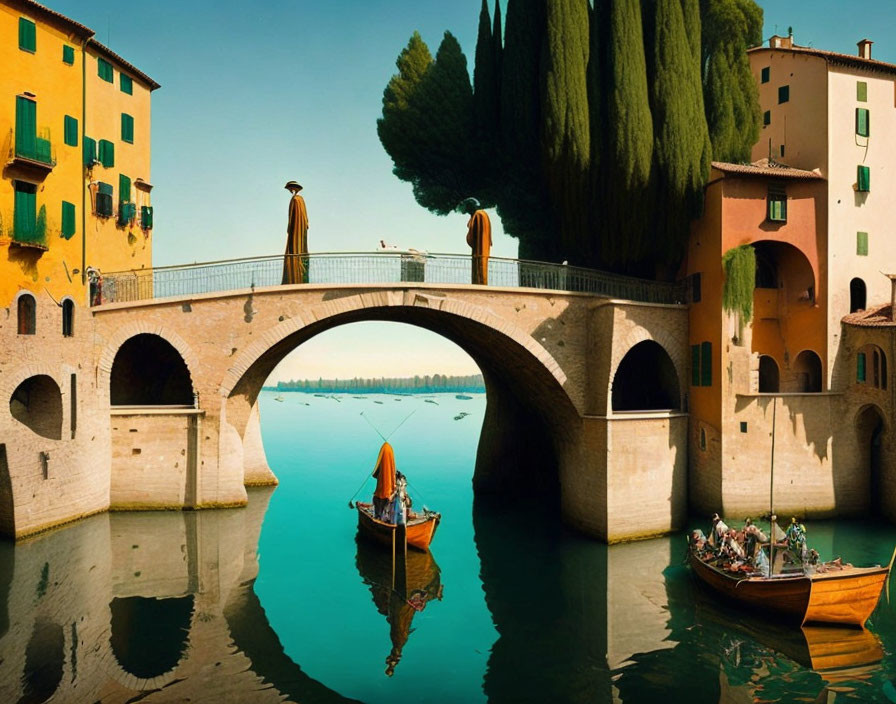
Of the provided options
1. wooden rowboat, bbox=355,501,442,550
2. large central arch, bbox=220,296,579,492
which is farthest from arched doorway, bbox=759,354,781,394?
wooden rowboat, bbox=355,501,442,550

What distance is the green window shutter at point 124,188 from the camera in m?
23.4

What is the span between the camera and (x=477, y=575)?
17812 mm

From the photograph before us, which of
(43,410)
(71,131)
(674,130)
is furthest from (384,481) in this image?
(674,130)

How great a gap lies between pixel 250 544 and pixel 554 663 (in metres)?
11.0

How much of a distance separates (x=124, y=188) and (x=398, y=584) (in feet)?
59.0

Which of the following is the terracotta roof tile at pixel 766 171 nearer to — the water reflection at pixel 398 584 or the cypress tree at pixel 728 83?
the cypress tree at pixel 728 83

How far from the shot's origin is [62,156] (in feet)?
65.0

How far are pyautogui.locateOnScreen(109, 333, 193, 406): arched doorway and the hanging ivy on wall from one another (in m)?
19.4

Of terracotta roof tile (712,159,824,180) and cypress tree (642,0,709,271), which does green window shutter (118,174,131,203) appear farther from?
terracotta roof tile (712,159,824,180)

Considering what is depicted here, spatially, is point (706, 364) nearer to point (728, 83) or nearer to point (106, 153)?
point (728, 83)

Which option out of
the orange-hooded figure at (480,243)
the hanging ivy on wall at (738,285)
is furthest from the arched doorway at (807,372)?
the orange-hooded figure at (480,243)

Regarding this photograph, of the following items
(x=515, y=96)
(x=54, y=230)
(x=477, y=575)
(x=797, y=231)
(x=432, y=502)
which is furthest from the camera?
(x=432, y=502)

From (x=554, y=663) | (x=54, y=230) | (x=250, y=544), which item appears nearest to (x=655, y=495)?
(x=554, y=663)

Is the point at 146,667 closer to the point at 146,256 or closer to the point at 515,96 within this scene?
the point at 146,256
